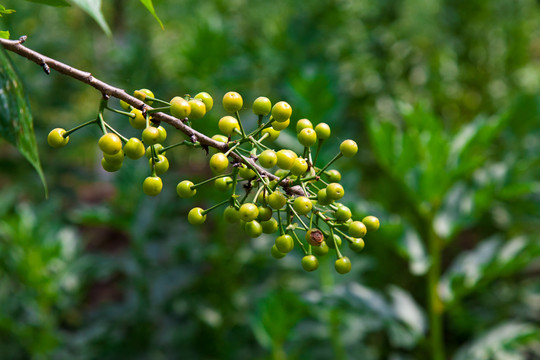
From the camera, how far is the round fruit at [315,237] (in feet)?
2.39

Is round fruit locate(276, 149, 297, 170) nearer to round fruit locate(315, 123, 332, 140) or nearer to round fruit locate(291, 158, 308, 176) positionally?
round fruit locate(291, 158, 308, 176)

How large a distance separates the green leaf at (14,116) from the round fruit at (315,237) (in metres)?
0.39

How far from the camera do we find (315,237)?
0.73 metres

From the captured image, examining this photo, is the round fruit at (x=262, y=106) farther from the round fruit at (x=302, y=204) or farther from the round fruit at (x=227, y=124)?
the round fruit at (x=302, y=204)

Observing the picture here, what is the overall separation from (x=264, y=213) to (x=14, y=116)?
386mm

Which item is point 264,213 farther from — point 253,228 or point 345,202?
point 345,202

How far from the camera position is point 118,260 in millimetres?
2633

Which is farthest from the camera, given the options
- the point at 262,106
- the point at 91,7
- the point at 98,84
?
the point at 262,106

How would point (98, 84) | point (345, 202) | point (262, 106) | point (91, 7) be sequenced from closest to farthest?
point (91, 7) < point (98, 84) < point (262, 106) < point (345, 202)

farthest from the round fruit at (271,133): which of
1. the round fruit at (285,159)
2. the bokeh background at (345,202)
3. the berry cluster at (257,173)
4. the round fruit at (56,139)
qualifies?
the bokeh background at (345,202)

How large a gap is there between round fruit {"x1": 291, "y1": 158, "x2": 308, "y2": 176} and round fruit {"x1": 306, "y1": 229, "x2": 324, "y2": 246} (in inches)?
3.7

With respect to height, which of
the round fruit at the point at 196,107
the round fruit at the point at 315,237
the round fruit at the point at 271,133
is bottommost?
the round fruit at the point at 315,237

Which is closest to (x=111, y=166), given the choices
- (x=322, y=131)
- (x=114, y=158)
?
(x=114, y=158)

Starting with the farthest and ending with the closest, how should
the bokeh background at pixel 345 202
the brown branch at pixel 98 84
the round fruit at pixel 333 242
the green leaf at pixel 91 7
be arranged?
the bokeh background at pixel 345 202, the round fruit at pixel 333 242, the brown branch at pixel 98 84, the green leaf at pixel 91 7
